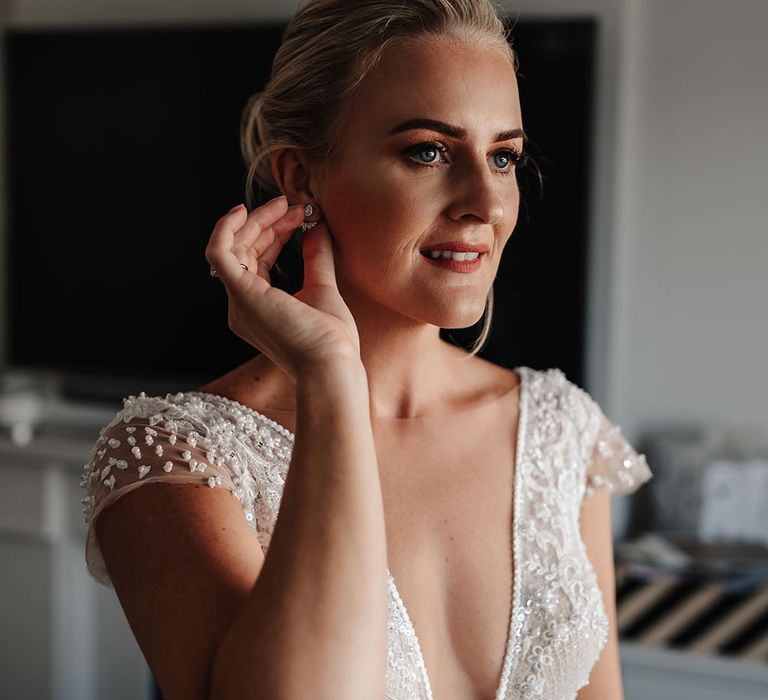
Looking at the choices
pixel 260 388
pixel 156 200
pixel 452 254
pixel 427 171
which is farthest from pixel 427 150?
pixel 156 200

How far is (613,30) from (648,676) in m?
1.70

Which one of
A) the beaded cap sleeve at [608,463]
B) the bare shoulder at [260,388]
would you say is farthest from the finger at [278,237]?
the beaded cap sleeve at [608,463]

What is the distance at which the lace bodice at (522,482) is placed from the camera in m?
1.23

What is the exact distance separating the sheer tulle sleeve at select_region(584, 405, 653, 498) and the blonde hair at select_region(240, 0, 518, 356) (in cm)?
60

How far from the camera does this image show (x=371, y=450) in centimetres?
110

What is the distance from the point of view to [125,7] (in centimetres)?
338

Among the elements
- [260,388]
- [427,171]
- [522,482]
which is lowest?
[522,482]

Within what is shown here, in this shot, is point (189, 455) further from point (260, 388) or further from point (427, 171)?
point (427, 171)

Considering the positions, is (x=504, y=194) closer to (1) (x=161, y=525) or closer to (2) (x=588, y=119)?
(1) (x=161, y=525)

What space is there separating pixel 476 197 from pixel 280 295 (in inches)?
11.0

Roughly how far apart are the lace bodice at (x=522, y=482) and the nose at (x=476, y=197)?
1.17 ft

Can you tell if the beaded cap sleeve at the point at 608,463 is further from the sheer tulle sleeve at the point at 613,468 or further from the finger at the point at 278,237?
the finger at the point at 278,237

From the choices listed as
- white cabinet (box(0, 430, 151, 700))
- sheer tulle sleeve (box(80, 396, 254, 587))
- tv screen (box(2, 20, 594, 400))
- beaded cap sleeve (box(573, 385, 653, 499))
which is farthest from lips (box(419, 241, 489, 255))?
white cabinet (box(0, 430, 151, 700))

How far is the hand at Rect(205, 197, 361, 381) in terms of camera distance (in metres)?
1.15
